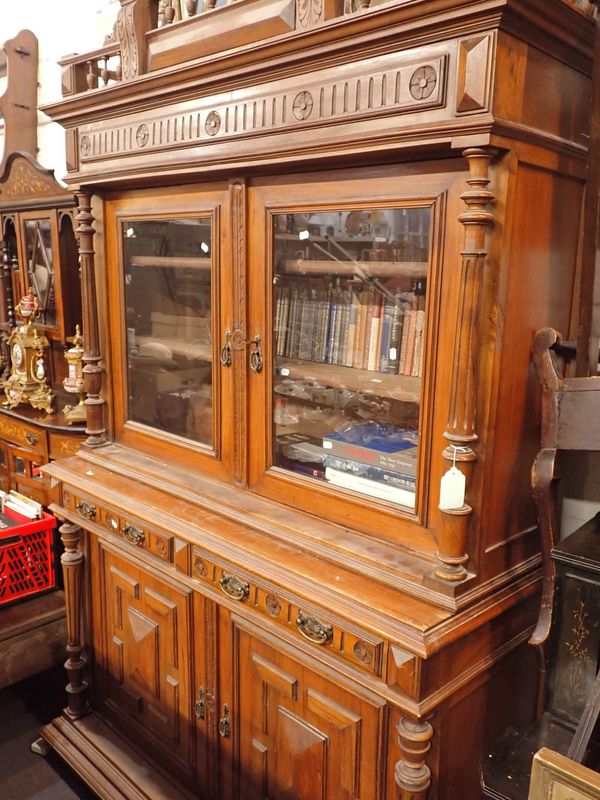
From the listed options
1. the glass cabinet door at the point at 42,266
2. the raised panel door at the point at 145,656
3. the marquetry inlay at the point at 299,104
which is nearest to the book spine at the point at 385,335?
the marquetry inlay at the point at 299,104

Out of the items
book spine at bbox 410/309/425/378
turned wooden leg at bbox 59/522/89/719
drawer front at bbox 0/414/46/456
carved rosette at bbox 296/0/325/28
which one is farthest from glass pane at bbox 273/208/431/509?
drawer front at bbox 0/414/46/456

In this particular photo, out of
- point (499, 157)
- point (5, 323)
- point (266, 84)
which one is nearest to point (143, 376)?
point (266, 84)

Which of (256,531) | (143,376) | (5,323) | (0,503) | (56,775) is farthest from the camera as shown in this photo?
(5,323)

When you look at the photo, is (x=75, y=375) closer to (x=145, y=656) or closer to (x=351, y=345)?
(x=145, y=656)

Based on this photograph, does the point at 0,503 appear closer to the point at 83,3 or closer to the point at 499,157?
the point at 83,3

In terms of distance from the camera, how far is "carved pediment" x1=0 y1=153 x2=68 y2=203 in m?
2.88

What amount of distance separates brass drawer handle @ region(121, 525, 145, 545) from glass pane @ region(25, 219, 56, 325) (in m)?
1.56

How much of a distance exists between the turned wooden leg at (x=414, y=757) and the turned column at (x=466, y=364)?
0.27 meters

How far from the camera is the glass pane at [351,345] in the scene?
134 centimetres

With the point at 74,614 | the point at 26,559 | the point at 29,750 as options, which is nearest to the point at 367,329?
the point at 74,614

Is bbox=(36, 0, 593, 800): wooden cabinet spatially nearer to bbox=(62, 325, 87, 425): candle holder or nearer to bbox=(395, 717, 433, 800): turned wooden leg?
bbox=(395, 717, 433, 800): turned wooden leg

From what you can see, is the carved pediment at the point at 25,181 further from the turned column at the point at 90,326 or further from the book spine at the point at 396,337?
the book spine at the point at 396,337

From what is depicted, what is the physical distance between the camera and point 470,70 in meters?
1.06

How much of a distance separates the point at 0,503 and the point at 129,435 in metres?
1.04
